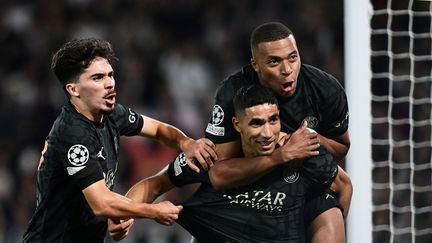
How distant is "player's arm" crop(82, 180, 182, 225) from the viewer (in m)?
4.36

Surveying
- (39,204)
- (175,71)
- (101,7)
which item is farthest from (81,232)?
(101,7)

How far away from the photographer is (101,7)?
9109 mm

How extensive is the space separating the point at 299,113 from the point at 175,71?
3.93 metres

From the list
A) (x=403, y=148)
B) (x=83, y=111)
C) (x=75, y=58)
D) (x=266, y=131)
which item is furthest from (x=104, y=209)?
(x=403, y=148)

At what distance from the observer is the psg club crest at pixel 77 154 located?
14.6ft

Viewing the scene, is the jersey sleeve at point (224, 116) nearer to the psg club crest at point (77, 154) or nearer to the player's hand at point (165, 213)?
the player's hand at point (165, 213)

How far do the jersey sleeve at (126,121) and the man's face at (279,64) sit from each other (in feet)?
2.40

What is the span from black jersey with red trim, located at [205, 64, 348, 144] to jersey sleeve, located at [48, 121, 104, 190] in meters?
0.61

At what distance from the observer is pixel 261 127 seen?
4.58 m

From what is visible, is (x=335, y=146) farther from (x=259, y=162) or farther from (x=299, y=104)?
(x=259, y=162)

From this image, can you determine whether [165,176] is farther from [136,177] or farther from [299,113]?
[136,177]

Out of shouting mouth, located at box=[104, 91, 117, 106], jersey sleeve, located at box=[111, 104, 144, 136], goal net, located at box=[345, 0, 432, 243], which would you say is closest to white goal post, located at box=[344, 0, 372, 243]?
goal net, located at box=[345, 0, 432, 243]

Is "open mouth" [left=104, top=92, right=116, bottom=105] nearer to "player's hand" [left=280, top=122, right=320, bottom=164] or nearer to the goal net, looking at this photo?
"player's hand" [left=280, top=122, right=320, bottom=164]

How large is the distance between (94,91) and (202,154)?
0.60 m
